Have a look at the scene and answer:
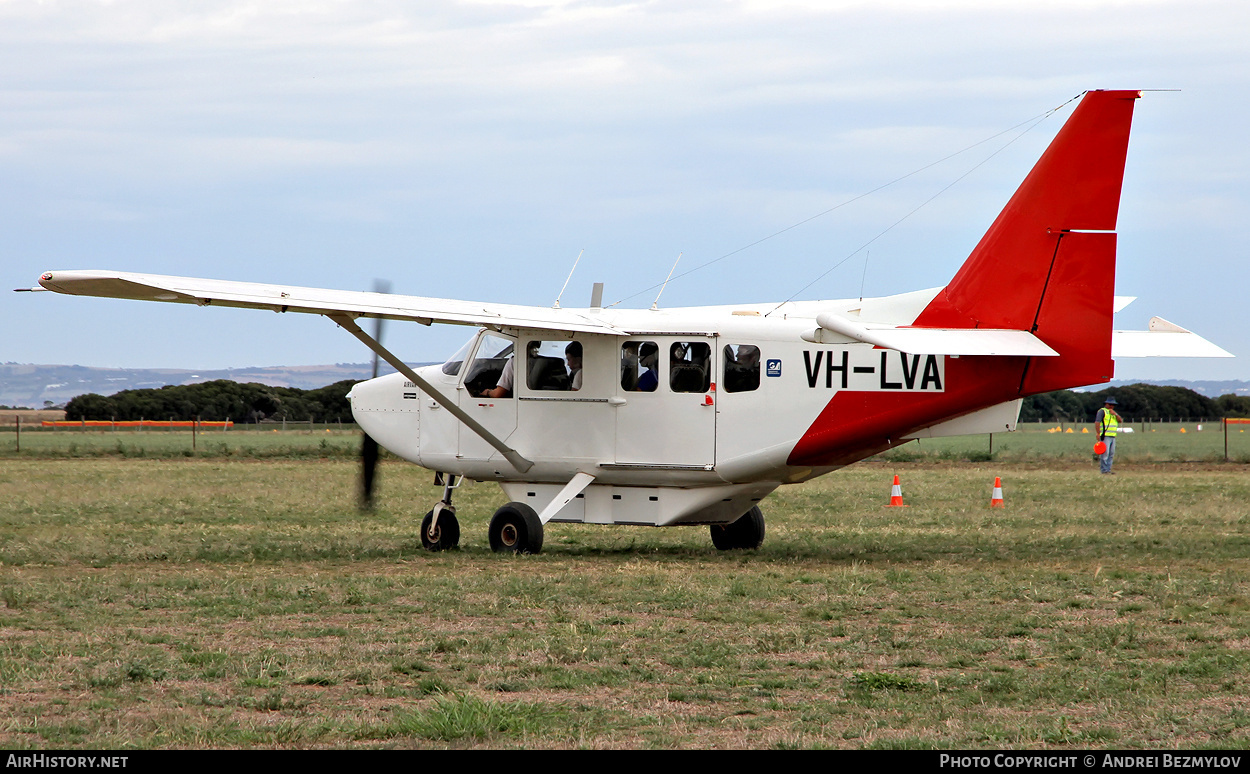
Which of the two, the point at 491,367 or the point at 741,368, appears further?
the point at 491,367

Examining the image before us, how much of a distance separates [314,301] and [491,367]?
9.81 feet

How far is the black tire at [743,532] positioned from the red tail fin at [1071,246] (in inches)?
163

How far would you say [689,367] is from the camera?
595 inches

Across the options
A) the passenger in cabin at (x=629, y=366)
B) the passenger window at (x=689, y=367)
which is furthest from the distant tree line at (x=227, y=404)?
the passenger window at (x=689, y=367)

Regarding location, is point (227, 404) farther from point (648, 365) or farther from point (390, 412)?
point (648, 365)

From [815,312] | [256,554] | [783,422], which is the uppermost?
[815,312]

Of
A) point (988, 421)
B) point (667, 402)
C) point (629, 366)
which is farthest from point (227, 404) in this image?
point (988, 421)

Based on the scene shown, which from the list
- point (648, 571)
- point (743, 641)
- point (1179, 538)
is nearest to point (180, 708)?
point (743, 641)

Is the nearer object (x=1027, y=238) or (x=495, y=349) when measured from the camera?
(x=1027, y=238)

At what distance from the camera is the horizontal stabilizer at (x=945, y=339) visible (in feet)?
42.7

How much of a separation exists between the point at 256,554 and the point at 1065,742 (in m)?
11.1

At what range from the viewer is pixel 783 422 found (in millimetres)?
14609

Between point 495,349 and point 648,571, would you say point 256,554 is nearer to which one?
point 495,349

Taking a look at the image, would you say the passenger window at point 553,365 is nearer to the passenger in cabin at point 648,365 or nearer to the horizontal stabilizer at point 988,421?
the passenger in cabin at point 648,365
